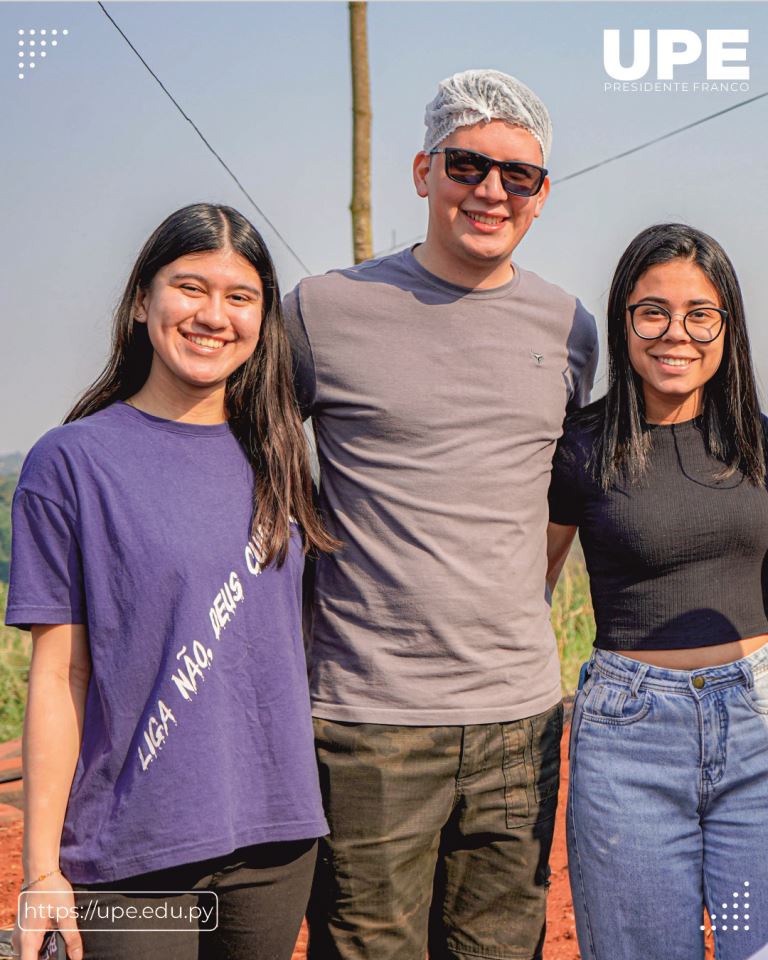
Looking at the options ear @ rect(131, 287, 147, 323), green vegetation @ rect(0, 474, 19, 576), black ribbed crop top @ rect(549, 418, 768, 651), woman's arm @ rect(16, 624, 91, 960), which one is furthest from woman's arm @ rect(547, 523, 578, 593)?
green vegetation @ rect(0, 474, 19, 576)

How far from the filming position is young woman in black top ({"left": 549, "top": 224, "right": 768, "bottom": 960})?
2432 millimetres

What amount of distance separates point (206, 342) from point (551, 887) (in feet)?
9.31

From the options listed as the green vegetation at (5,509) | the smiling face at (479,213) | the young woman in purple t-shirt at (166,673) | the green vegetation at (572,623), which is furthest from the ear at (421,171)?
the green vegetation at (5,509)

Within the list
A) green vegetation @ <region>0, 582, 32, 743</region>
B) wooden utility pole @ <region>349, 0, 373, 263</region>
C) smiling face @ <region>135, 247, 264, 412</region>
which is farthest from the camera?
wooden utility pole @ <region>349, 0, 373, 263</region>

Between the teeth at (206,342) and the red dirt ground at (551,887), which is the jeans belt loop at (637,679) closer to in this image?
the teeth at (206,342)

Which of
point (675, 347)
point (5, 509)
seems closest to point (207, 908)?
point (675, 347)

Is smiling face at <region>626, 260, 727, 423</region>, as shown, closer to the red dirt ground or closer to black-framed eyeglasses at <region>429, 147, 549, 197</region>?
black-framed eyeglasses at <region>429, 147, 549, 197</region>

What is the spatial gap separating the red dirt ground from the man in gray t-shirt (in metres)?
1.09

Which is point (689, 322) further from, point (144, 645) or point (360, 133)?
point (360, 133)

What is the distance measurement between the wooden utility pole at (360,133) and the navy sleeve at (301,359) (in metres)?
4.77

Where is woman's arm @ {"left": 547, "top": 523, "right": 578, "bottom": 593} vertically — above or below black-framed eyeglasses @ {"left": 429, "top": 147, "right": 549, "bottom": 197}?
below

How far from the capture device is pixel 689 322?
8.70 feet

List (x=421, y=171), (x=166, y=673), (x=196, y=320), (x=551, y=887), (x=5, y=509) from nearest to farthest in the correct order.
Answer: (x=166, y=673), (x=196, y=320), (x=421, y=171), (x=551, y=887), (x=5, y=509)

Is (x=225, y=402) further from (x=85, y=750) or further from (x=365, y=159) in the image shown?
(x=365, y=159)
